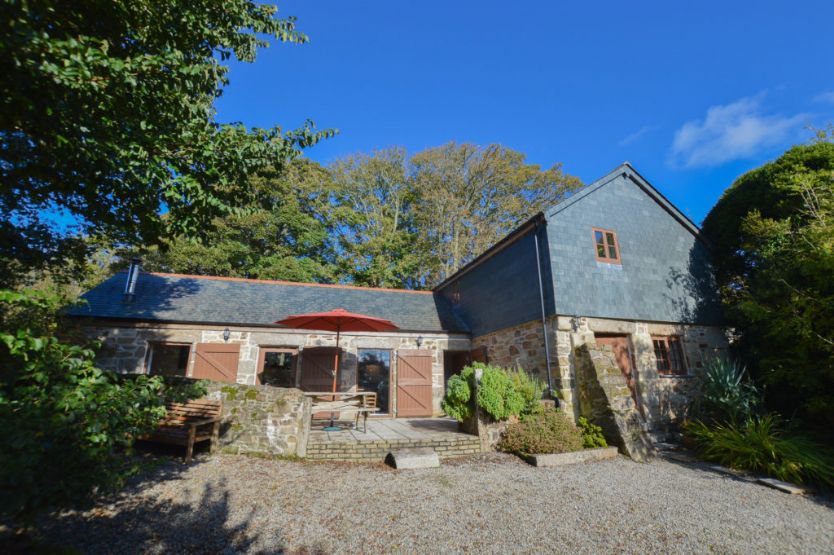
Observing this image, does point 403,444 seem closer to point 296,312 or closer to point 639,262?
point 296,312

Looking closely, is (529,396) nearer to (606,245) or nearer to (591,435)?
(591,435)

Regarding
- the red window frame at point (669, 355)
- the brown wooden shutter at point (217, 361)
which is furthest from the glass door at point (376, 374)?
the red window frame at point (669, 355)

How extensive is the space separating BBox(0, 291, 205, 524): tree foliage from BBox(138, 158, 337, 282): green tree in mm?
16126

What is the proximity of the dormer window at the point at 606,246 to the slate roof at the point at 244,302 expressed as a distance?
5100 millimetres

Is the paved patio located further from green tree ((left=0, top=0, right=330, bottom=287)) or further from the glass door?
green tree ((left=0, top=0, right=330, bottom=287))

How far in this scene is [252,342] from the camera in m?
10.8

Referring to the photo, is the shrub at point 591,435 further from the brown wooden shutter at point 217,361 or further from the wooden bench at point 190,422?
the brown wooden shutter at point 217,361

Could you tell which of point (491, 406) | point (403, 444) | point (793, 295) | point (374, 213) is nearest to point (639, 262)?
point (793, 295)

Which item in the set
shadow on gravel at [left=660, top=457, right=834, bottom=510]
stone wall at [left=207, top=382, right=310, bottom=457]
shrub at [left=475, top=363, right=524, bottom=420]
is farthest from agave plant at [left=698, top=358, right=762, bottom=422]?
stone wall at [left=207, top=382, right=310, bottom=457]

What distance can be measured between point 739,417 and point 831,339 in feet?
7.50

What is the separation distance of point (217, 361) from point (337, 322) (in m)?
4.49

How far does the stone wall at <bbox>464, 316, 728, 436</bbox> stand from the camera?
8469 mm

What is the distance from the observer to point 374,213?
73.6ft

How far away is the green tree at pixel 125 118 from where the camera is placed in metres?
3.41
